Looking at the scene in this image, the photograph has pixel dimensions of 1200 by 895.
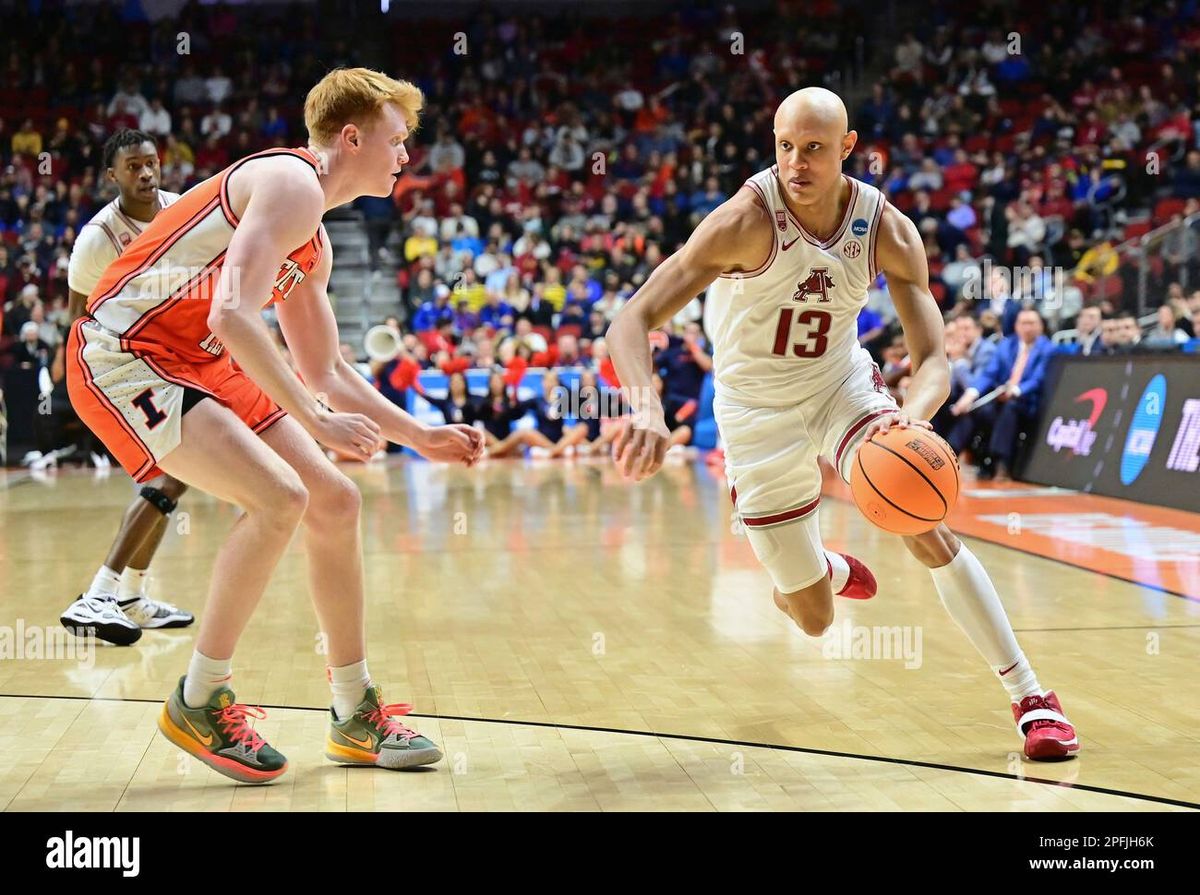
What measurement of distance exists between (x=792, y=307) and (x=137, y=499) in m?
3.16

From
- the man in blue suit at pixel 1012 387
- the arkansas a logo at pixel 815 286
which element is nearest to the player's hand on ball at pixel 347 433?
the arkansas a logo at pixel 815 286

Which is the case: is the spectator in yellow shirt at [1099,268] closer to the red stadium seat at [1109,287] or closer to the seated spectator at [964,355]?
the red stadium seat at [1109,287]

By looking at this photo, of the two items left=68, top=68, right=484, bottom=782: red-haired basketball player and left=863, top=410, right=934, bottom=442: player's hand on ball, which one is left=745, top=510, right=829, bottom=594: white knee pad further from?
left=68, top=68, right=484, bottom=782: red-haired basketball player

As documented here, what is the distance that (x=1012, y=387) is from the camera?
12.4 m

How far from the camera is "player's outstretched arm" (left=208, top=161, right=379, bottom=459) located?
3400 millimetres

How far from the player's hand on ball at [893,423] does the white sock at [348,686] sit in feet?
5.31

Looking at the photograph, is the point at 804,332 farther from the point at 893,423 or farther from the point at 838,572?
the point at 838,572

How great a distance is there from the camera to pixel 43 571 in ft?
26.0

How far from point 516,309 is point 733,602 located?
11.6 m

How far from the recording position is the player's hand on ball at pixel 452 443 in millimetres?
3875

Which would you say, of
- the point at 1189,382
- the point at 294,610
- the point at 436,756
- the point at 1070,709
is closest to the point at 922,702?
the point at 1070,709

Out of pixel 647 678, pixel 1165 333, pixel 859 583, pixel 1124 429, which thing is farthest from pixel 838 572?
pixel 1165 333

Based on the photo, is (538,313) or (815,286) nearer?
(815,286)

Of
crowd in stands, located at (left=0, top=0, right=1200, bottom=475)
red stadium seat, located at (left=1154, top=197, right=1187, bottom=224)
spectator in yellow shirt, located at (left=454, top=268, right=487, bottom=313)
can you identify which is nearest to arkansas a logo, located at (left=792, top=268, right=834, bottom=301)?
crowd in stands, located at (left=0, top=0, right=1200, bottom=475)
